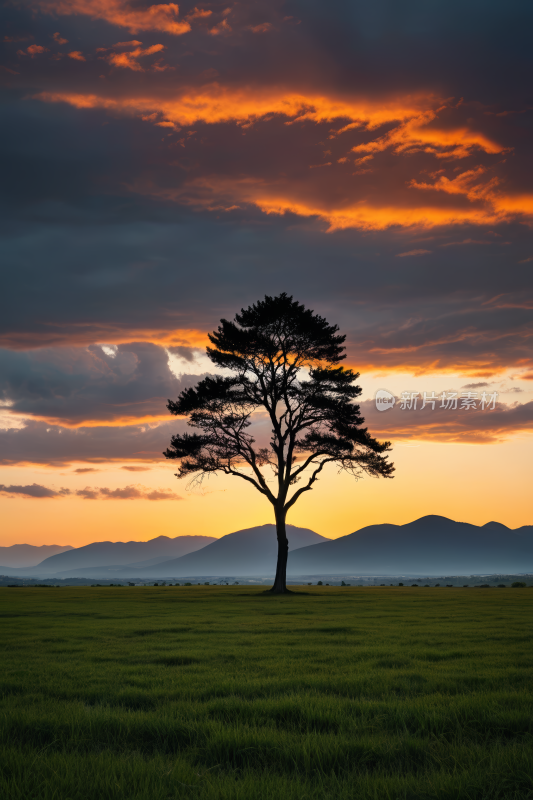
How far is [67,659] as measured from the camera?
37.8 feet

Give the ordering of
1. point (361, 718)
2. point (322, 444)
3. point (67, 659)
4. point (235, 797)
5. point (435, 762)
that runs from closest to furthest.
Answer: point (235, 797) < point (435, 762) < point (361, 718) < point (67, 659) < point (322, 444)

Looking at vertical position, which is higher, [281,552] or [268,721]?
[268,721]

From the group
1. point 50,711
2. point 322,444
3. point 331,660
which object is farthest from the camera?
point 322,444

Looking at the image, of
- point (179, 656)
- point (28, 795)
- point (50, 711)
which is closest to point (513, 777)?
point (28, 795)

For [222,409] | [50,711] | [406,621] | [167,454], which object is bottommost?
[406,621]

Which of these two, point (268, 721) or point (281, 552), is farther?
point (281, 552)

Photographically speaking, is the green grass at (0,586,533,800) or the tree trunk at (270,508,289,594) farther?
the tree trunk at (270,508,289,594)

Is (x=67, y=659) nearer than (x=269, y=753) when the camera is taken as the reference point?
No

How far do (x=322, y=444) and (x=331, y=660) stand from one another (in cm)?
2997

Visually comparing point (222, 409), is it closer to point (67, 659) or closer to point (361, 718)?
point (67, 659)

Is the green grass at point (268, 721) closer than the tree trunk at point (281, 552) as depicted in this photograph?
Yes

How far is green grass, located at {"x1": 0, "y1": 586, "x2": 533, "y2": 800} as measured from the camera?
4.59 m

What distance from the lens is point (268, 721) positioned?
6.34 m

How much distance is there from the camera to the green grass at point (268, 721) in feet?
15.0
